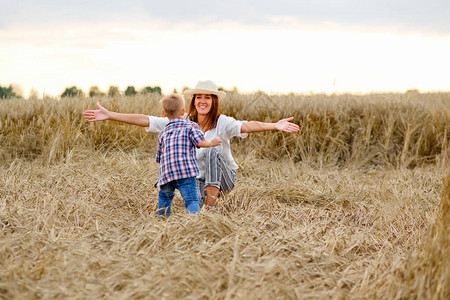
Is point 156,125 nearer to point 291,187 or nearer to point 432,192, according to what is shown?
point 291,187

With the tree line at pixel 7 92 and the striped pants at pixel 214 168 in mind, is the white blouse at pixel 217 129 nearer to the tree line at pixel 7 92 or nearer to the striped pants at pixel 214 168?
the striped pants at pixel 214 168

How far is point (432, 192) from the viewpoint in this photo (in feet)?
15.9

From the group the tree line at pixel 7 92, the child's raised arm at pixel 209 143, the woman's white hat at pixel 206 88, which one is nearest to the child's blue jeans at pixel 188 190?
the child's raised arm at pixel 209 143

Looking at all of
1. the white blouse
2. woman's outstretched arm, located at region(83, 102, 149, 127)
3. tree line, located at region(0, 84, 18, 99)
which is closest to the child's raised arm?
the white blouse

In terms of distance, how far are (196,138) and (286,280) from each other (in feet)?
4.55

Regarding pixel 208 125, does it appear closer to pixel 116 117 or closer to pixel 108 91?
pixel 116 117

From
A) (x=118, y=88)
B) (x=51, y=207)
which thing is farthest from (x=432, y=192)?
(x=118, y=88)

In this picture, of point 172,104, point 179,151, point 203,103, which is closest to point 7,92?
point 203,103

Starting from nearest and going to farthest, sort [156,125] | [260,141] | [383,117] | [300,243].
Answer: [300,243], [156,125], [260,141], [383,117]

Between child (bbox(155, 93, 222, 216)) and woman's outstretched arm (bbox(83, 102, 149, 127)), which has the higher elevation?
woman's outstretched arm (bbox(83, 102, 149, 127))

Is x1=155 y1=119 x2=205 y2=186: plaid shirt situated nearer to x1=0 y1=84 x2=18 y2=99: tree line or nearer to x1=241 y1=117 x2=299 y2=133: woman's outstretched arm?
x1=241 y1=117 x2=299 y2=133: woman's outstretched arm

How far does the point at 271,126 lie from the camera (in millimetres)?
A: 3451

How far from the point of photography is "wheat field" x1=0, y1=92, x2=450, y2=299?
2145 mm

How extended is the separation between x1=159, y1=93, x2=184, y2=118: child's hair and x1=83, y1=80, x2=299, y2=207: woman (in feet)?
0.76
